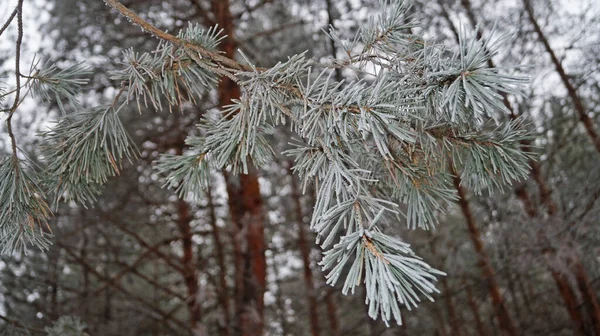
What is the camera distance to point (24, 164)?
1.71 metres

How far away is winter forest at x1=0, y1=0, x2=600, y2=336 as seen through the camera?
118 centimetres

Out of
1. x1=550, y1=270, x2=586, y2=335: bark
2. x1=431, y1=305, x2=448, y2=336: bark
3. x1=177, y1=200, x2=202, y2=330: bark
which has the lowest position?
x1=550, y1=270, x2=586, y2=335: bark

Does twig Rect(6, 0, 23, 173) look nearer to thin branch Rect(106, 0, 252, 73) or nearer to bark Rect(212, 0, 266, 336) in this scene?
thin branch Rect(106, 0, 252, 73)

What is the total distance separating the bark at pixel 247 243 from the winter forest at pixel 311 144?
21 mm

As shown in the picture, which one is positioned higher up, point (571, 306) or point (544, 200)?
point (544, 200)

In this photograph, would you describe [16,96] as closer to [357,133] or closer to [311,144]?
[311,144]

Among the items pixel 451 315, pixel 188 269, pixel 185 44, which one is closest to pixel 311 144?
pixel 185 44

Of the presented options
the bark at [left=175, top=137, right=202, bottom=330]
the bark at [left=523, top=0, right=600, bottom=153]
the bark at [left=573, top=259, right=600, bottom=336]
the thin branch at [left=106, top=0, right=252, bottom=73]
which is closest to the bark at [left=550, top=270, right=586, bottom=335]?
the bark at [left=573, top=259, right=600, bottom=336]

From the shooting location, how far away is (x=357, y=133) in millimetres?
1234

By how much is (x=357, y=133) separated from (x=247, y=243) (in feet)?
11.8

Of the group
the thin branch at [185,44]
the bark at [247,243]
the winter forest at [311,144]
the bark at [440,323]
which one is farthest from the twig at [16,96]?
the bark at [440,323]

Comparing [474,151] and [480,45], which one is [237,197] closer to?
[474,151]

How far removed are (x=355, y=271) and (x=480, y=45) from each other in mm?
589

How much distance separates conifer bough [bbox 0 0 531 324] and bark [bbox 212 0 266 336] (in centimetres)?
283
